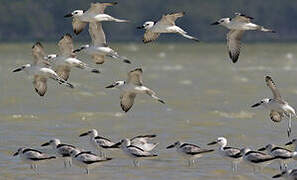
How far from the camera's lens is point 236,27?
918 inches

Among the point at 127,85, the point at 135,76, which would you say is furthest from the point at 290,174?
the point at 127,85

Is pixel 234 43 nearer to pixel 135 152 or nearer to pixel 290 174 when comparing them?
pixel 135 152

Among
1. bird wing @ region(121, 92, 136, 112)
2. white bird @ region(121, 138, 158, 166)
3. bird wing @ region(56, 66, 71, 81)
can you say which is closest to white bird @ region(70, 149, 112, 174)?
white bird @ region(121, 138, 158, 166)

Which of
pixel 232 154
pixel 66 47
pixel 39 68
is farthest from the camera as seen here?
pixel 39 68

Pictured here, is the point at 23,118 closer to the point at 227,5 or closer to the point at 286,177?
the point at 286,177

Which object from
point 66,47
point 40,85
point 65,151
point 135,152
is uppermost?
point 66,47

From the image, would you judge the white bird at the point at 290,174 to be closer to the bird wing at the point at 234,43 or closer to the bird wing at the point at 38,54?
the bird wing at the point at 234,43

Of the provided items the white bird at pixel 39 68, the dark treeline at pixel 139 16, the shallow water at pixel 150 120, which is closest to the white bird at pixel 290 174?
the shallow water at pixel 150 120

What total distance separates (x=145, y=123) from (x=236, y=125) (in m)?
2.76

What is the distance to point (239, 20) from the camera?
76.6 ft

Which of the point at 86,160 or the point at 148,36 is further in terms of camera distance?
the point at 148,36

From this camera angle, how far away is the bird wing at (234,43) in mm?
24312

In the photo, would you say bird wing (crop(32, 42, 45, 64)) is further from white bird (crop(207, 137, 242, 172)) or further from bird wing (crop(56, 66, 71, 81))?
white bird (crop(207, 137, 242, 172))

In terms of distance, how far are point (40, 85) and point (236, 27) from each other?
5.22m
